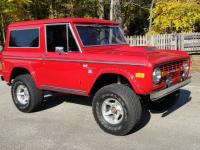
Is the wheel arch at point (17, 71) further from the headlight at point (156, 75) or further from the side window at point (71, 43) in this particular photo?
the headlight at point (156, 75)

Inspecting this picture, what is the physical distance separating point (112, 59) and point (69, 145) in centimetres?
158

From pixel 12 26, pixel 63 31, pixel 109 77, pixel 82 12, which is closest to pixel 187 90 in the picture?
pixel 109 77

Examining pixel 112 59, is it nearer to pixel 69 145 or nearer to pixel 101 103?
pixel 101 103

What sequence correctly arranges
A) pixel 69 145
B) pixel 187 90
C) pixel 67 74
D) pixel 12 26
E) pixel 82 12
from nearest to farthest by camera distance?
1. pixel 69 145
2. pixel 67 74
3. pixel 12 26
4. pixel 187 90
5. pixel 82 12

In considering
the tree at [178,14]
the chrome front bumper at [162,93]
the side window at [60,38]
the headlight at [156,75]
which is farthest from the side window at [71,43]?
the tree at [178,14]

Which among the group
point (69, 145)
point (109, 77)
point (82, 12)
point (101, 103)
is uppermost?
point (82, 12)

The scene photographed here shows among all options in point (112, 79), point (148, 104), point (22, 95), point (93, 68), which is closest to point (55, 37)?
point (93, 68)

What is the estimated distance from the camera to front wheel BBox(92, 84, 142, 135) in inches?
208

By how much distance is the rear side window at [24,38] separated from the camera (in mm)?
6844

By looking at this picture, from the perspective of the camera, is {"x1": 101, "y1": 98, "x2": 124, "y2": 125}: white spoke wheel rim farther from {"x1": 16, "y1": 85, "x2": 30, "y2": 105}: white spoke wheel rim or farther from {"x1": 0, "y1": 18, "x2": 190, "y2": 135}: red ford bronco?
{"x1": 16, "y1": 85, "x2": 30, "y2": 105}: white spoke wheel rim

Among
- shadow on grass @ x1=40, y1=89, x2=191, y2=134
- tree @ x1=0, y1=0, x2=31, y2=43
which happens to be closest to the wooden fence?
tree @ x1=0, y1=0, x2=31, y2=43

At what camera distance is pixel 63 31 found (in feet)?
20.6

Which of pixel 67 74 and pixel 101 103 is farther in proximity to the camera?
pixel 67 74

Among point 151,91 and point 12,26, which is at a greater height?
point 12,26
